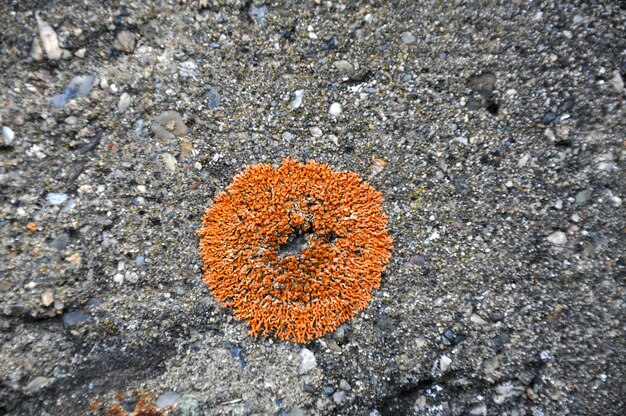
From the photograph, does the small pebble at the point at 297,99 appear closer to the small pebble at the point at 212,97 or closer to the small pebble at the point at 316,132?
the small pebble at the point at 316,132

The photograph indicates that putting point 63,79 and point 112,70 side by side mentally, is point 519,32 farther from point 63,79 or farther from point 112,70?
point 63,79

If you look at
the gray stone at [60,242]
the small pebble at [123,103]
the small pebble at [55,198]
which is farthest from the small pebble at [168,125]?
the gray stone at [60,242]

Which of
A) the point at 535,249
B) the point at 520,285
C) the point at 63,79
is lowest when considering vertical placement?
the point at 520,285

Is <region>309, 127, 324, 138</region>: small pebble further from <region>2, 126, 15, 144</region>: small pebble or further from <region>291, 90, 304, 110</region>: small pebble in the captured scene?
<region>2, 126, 15, 144</region>: small pebble

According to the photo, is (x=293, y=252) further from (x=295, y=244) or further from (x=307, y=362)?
(x=307, y=362)

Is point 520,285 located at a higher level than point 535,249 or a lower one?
lower

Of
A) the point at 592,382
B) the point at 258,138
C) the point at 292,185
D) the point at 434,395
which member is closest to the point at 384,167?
the point at 292,185
